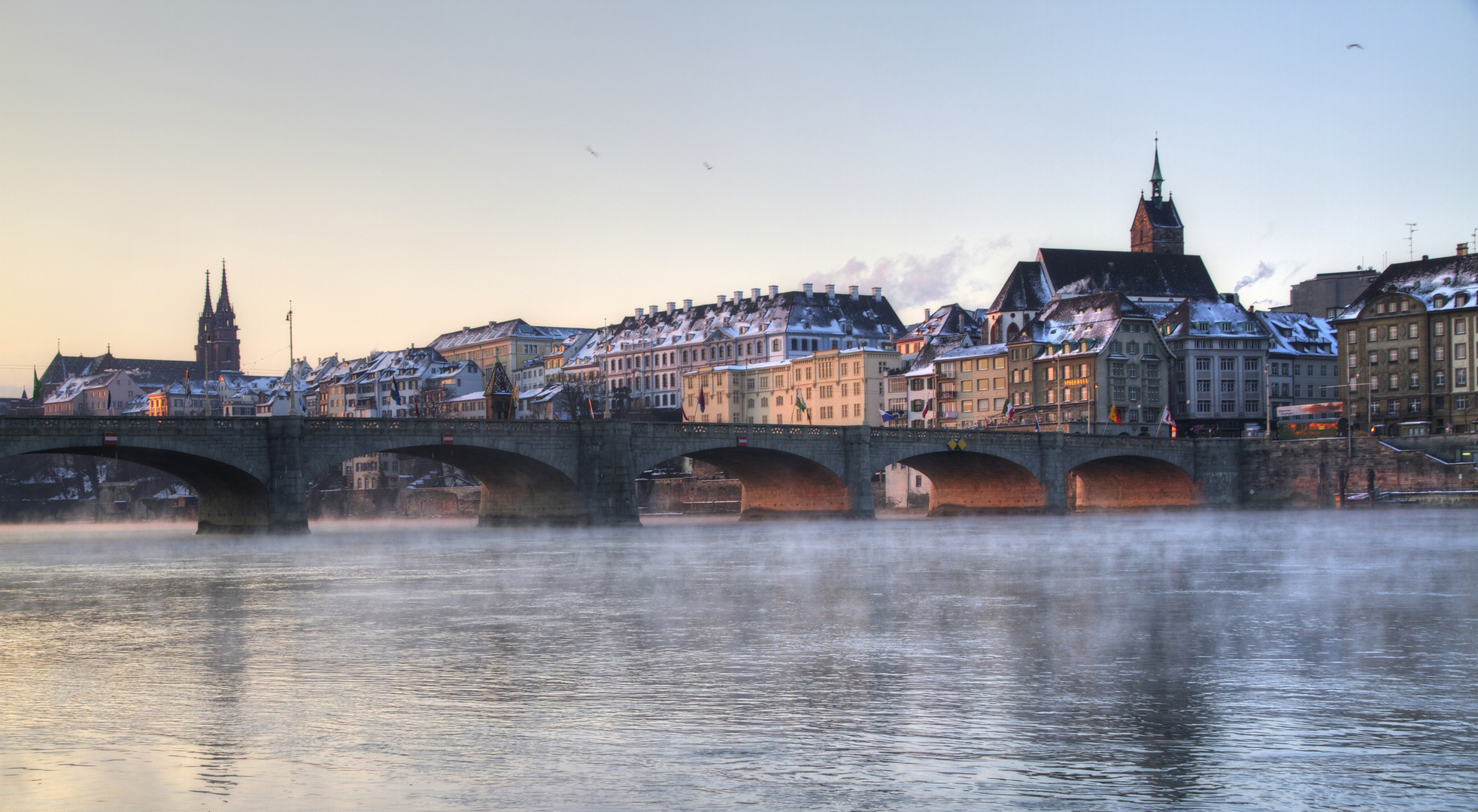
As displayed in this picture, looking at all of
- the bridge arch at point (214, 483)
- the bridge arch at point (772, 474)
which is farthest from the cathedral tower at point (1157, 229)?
the bridge arch at point (214, 483)

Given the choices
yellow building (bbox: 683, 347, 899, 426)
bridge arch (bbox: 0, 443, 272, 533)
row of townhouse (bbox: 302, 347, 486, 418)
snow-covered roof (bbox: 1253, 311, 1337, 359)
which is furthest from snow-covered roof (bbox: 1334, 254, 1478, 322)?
row of townhouse (bbox: 302, 347, 486, 418)

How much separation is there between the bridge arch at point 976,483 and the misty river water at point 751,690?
162ft

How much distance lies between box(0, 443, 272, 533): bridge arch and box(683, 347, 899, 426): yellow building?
2588 inches

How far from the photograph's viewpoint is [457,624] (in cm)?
2770

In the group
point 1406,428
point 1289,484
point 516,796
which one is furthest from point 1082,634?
point 1406,428

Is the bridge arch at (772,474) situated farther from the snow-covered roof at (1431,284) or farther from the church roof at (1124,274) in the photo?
the church roof at (1124,274)

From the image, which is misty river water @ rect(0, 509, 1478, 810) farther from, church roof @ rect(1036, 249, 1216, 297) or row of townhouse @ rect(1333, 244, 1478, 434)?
church roof @ rect(1036, 249, 1216, 297)

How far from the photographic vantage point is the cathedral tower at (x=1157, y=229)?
524 ft

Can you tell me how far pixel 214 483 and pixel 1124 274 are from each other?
98.5m

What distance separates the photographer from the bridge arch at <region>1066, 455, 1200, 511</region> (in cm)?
10244

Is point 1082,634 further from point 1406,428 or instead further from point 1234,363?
point 1234,363

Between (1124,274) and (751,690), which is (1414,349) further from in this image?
(751,690)

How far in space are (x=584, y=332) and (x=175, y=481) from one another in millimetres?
67909

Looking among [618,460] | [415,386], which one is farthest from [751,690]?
[415,386]
